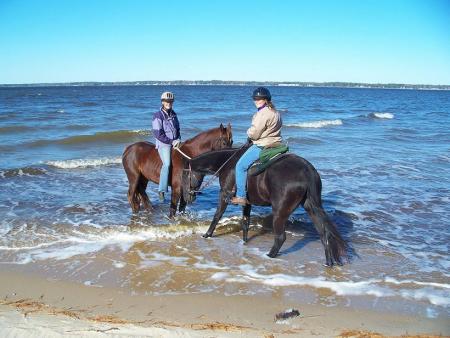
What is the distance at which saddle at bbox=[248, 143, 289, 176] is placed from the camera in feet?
22.5

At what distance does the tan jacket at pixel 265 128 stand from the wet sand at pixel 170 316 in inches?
96.7

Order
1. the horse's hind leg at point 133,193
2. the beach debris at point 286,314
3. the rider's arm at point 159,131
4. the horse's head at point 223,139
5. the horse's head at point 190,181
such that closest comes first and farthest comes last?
the beach debris at point 286,314 → the horse's head at point 190,181 → the horse's head at point 223,139 → the rider's arm at point 159,131 → the horse's hind leg at point 133,193

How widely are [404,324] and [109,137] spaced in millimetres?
20048

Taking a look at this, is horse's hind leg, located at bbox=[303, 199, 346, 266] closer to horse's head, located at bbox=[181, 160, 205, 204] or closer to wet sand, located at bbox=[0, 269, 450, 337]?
wet sand, located at bbox=[0, 269, 450, 337]

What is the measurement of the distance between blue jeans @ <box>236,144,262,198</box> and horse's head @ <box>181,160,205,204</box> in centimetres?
101

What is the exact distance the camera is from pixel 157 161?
8.90 metres

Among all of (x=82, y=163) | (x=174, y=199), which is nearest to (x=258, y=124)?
(x=174, y=199)

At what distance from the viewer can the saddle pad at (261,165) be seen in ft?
22.3

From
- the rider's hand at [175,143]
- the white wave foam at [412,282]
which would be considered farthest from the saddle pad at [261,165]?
the white wave foam at [412,282]

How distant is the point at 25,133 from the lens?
2361 centimetres

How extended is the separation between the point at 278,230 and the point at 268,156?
119 cm

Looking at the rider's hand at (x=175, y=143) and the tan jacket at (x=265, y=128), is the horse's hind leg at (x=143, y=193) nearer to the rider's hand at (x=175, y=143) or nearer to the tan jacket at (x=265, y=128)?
the rider's hand at (x=175, y=143)

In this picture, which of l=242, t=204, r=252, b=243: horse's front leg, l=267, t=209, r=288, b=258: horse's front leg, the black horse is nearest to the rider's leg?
the black horse

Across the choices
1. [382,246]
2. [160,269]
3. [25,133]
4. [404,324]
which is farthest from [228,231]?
[25,133]
